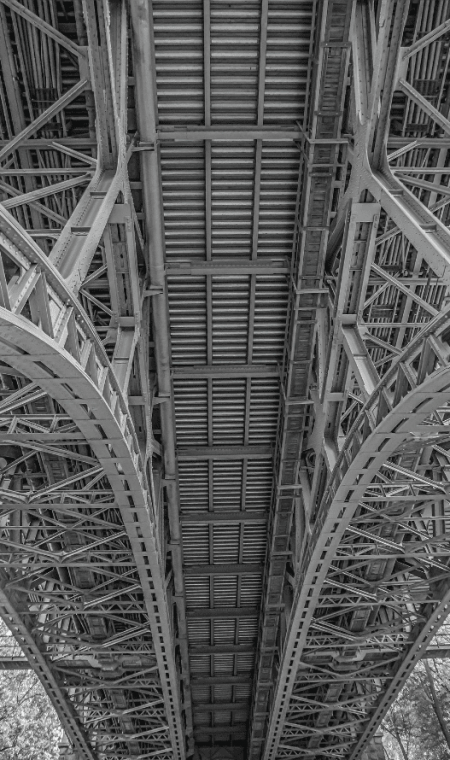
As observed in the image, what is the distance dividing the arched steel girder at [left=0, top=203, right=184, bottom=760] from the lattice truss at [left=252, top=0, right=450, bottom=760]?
5.21m

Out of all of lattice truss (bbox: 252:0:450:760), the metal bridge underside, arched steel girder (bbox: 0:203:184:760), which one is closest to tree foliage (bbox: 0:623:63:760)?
the metal bridge underside

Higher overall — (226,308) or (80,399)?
(80,399)

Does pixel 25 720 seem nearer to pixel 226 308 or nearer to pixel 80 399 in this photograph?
pixel 226 308

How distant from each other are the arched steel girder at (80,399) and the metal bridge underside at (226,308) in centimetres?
7

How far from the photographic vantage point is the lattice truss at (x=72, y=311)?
1072 centimetres

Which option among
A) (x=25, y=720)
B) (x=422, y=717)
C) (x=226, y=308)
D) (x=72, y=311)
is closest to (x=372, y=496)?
(x=226, y=308)

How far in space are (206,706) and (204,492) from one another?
20655 mm

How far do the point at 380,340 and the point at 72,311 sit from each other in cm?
779

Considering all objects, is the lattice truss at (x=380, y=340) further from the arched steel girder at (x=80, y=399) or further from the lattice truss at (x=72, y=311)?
the arched steel girder at (x=80, y=399)

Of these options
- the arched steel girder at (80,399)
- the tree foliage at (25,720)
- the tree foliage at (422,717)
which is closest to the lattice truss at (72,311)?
the arched steel girder at (80,399)

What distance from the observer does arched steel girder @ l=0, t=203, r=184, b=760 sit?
941cm

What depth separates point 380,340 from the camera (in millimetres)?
15477

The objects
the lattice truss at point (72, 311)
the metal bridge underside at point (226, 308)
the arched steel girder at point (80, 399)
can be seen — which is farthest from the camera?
the metal bridge underside at point (226, 308)

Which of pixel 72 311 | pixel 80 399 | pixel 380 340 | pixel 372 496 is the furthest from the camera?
pixel 372 496
